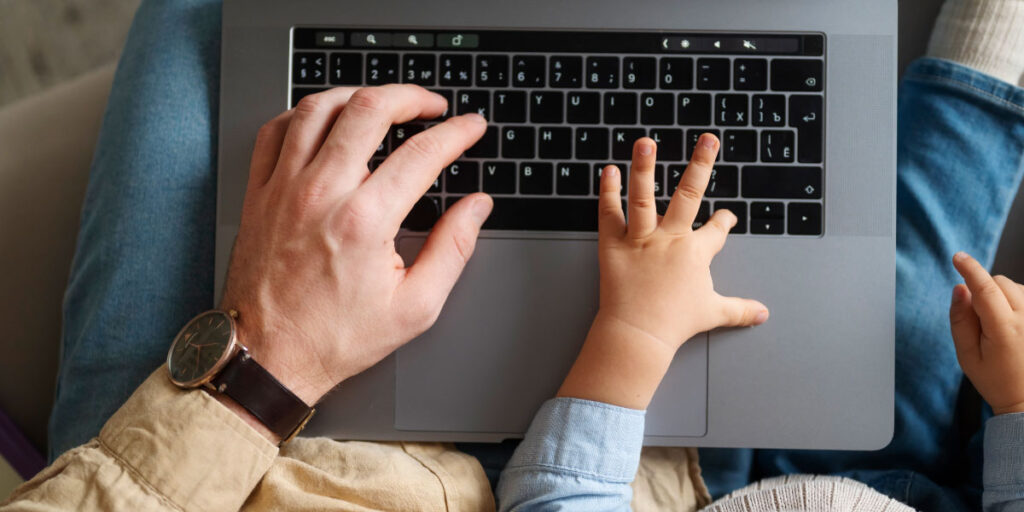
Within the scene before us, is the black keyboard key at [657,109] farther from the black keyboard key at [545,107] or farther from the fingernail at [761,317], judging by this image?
the fingernail at [761,317]

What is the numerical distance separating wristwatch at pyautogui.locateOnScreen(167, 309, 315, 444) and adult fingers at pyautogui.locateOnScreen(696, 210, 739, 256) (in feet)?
1.43

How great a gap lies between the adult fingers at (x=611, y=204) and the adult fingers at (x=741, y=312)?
13 centimetres

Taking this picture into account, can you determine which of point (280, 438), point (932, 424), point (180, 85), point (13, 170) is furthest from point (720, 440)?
Answer: point (13, 170)

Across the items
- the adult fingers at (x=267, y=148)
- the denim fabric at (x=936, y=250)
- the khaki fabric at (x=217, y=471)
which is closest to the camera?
the khaki fabric at (x=217, y=471)

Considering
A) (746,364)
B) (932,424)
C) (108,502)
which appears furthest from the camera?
(932,424)

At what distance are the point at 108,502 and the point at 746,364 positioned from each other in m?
0.63

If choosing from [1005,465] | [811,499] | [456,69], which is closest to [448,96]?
[456,69]

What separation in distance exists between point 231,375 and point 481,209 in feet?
0.97

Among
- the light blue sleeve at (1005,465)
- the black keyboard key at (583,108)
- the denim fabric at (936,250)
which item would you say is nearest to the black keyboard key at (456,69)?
the black keyboard key at (583,108)

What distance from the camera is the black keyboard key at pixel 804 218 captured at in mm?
732

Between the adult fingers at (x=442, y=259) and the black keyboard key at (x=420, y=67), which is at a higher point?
the black keyboard key at (x=420, y=67)

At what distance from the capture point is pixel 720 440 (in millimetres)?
743

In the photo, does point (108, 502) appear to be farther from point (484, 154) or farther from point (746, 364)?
point (746, 364)

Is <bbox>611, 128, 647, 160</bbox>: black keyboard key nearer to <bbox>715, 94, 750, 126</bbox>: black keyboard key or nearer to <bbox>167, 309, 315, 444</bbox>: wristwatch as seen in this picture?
<bbox>715, 94, 750, 126</bbox>: black keyboard key
